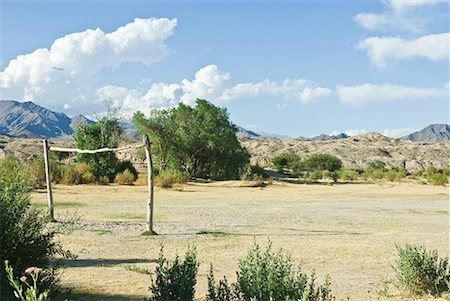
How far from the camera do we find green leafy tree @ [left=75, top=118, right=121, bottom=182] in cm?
3650

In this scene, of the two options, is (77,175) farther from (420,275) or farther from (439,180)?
(420,275)

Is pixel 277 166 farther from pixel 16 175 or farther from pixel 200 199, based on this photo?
pixel 16 175

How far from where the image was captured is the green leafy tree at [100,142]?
36500mm

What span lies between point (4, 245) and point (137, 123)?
36393 mm

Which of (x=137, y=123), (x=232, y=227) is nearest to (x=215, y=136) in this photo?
(x=137, y=123)

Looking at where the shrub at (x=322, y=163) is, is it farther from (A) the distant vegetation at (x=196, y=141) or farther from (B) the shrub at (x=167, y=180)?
(B) the shrub at (x=167, y=180)

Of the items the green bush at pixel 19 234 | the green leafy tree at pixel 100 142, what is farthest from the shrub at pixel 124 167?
the green bush at pixel 19 234

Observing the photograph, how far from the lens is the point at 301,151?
9544 cm

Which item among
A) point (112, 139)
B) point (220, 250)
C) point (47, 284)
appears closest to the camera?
point (47, 284)

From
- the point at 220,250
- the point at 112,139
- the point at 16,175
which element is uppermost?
the point at 112,139

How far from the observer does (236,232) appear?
50.1ft

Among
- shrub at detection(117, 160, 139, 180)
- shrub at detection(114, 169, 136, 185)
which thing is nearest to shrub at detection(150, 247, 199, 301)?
shrub at detection(114, 169, 136, 185)

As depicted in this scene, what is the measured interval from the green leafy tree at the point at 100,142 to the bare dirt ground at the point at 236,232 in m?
5.88

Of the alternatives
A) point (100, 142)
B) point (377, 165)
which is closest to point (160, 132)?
point (100, 142)
